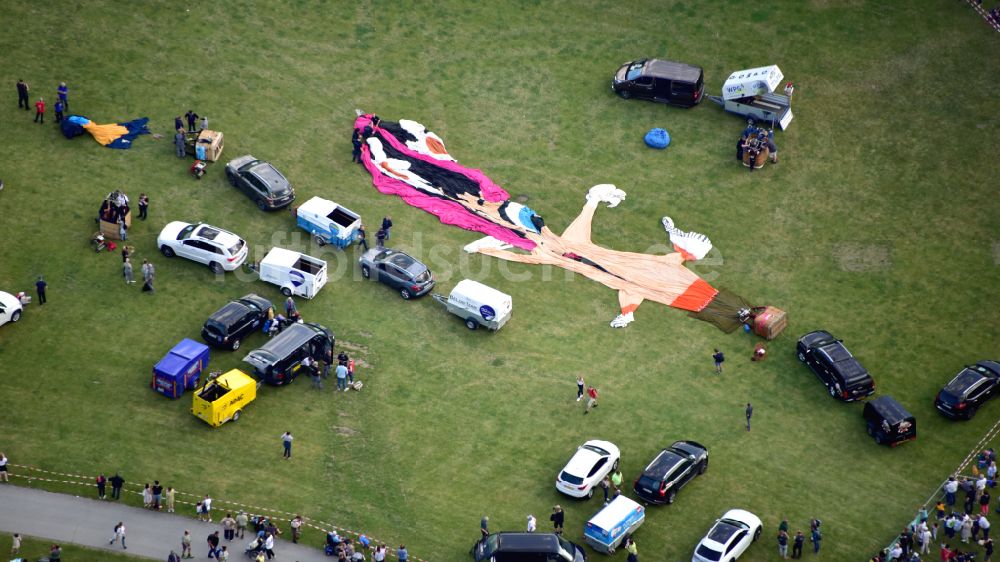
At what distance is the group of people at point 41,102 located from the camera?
76.3 meters

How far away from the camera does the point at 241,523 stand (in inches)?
2272

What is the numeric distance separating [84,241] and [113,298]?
15.4ft

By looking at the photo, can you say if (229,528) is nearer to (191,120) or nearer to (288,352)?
(288,352)

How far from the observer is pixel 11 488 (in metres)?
59.0

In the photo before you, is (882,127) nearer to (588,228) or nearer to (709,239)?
(709,239)

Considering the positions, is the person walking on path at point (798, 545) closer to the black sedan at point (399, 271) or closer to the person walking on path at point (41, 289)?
the black sedan at point (399, 271)

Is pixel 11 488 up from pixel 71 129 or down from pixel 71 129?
down

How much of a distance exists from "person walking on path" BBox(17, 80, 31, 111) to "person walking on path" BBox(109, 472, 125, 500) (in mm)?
28453

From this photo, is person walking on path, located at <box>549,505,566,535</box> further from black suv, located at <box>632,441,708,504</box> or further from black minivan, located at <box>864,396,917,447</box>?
black minivan, located at <box>864,396,917,447</box>

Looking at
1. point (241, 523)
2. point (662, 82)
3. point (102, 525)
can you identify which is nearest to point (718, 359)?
point (662, 82)

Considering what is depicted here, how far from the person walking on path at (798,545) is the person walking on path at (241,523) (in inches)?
970

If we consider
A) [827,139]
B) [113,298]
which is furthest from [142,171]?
[827,139]

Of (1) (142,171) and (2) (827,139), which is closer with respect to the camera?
(1) (142,171)

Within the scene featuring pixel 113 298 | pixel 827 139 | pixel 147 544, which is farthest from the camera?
pixel 827 139
